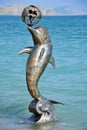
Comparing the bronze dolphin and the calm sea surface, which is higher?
the bronze dolphin

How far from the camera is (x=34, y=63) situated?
10.4m

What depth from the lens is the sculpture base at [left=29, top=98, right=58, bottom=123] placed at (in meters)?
10.7

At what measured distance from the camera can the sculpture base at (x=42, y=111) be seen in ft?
35.2

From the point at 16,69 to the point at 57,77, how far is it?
2529 millimetres

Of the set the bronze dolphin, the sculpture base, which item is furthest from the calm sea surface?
the bronze dolphin

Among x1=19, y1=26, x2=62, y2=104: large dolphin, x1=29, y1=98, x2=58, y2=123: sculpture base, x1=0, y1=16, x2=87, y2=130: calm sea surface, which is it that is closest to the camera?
x1=19, y1=26, x2=62, y2=104: large dolphin

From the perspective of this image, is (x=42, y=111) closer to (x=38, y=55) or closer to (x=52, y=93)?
(x=38, y=55)

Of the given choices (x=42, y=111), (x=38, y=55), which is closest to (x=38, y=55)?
(x=38, y=55)

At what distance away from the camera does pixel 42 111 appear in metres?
10.8

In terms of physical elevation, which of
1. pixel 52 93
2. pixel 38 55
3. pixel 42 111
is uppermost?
pixel 38 55

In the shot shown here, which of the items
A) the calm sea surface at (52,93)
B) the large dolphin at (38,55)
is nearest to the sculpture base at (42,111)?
the calm sea surface at (52,93)

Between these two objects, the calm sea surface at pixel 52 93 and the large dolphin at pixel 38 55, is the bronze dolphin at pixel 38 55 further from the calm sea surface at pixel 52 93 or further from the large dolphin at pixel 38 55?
the calm sea surface at pixel 52 93

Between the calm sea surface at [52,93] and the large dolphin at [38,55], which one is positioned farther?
the calm sea surface at [52,93]

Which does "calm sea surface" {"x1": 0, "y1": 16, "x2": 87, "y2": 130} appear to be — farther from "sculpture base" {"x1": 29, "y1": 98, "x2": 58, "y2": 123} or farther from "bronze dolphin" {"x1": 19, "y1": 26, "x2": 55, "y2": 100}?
"bronze dolphin" {"x1": 19, "y1": 26, "x2": 55, "y2": 100}
